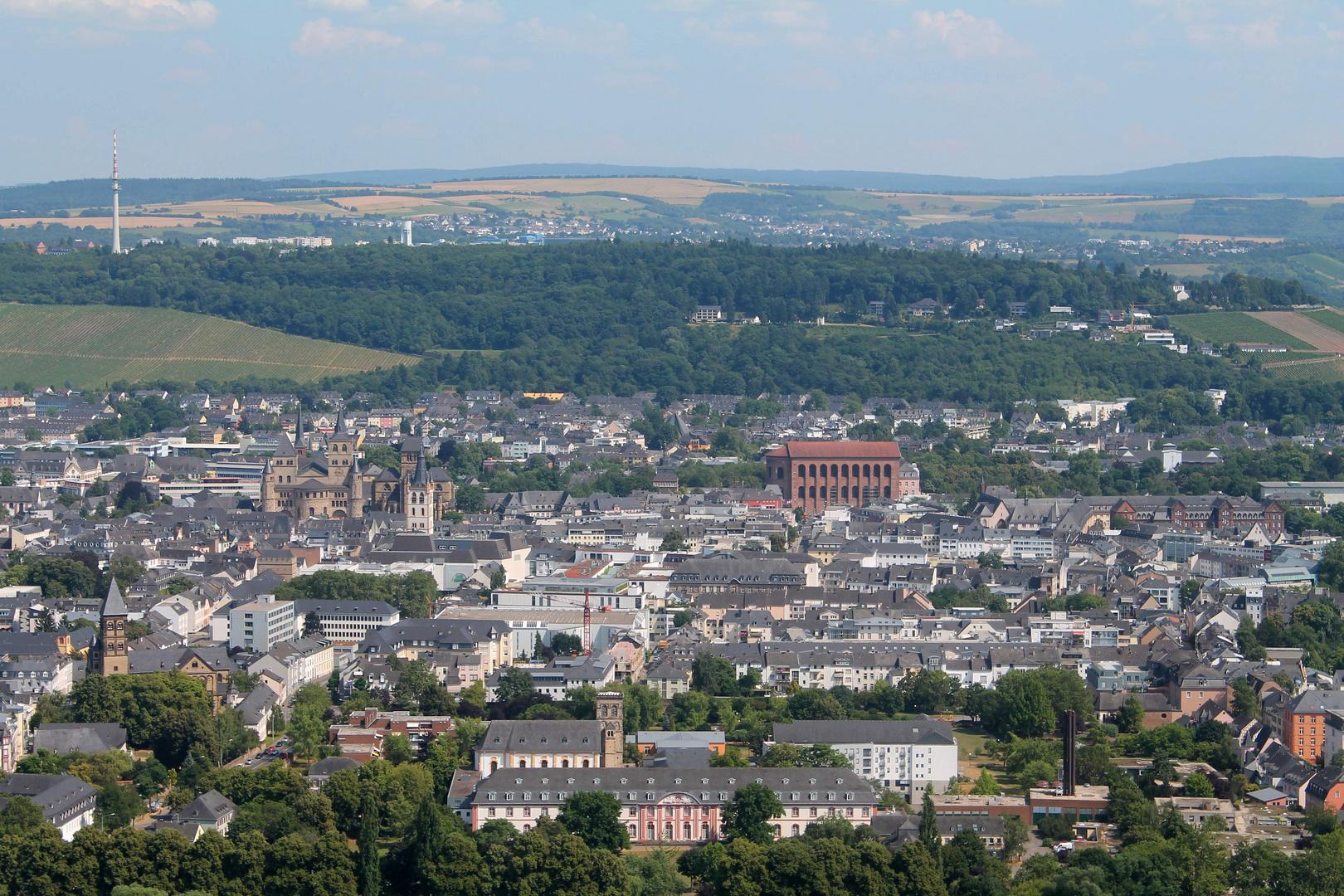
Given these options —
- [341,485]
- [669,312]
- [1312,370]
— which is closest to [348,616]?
[341,485]

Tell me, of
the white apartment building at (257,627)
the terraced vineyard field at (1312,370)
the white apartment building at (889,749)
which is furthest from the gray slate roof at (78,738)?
the terraced vineyard field at (1312,370)

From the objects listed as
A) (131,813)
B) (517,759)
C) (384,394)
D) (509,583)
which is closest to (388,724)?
(517,759)

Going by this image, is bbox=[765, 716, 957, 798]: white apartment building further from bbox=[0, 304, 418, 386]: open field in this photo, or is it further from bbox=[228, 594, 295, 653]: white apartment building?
bbox=[0, 304, 418, 386]: open field

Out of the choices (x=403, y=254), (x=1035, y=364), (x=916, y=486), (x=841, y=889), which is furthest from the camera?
(x=403, y=254)

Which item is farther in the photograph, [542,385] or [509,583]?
[542,385]

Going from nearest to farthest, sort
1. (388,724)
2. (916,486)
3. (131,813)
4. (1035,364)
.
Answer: (131,813), (388,724), (916,486), (1035,364)

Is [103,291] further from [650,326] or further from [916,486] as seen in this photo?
[916,486]

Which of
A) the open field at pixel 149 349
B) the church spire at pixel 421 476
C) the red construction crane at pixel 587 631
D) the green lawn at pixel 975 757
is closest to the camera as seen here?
the green lawn at pixel 975 757

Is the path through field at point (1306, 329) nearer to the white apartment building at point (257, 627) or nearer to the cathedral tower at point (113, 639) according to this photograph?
the white apartment building at point (257, 627)
